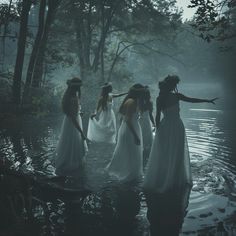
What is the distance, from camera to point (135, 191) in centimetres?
823

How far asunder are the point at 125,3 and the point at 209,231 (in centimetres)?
2524

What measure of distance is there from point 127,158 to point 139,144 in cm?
56

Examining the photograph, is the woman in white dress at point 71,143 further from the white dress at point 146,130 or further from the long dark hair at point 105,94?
the white dress at point 146,130

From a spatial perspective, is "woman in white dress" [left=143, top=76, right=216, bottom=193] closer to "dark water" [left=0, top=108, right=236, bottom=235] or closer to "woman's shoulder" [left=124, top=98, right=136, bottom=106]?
"dark water" [left=0, top=108, right=236, bottom=235]

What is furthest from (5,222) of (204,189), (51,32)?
(51,32)

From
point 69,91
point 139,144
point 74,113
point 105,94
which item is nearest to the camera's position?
point 139,144

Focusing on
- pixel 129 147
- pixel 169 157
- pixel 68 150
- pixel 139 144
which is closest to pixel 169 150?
pixel 169 157

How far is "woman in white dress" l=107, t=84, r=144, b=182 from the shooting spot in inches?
355

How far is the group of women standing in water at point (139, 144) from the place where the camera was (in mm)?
8227

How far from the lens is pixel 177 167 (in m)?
8.27

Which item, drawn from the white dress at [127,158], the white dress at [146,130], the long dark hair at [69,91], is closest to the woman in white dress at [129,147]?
the white dress at [127,158]

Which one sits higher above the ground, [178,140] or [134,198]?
[178,140]

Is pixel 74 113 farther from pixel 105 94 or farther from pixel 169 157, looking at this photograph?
pixel 105 94

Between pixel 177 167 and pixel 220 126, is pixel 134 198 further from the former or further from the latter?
pixel 220 126
